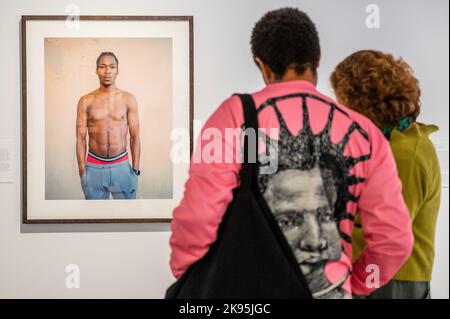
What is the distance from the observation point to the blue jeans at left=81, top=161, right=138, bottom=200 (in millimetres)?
2156

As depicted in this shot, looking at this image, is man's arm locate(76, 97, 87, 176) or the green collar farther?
man's arm locate(76, 97, 87, 176)

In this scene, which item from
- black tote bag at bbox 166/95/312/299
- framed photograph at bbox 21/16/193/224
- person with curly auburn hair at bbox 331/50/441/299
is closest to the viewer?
black tote bag at bbox 166/95/312/299

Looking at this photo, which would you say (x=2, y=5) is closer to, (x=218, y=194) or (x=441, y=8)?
(x=218, y=194)

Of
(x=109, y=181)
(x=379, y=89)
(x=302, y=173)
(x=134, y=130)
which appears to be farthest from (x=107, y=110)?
(x=302, y=173)

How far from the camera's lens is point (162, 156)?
2152 mm

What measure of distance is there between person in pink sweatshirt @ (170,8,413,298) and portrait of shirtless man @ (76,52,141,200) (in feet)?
3.60

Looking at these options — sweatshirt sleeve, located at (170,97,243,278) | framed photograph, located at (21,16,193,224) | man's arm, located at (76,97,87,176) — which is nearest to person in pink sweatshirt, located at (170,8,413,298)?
sweatshirt sleeve, located at (170,97,243,278)

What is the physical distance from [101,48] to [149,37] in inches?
7.5

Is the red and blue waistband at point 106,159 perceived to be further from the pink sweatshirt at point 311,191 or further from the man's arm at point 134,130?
the pink sweatshirt at point 311,191

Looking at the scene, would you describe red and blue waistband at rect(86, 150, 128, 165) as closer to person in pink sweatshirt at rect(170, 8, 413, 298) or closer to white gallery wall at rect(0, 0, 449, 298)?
white gallery wall at rect(0, 0, 449, 298)

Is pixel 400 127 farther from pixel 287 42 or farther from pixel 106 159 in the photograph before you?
pixel 106 159

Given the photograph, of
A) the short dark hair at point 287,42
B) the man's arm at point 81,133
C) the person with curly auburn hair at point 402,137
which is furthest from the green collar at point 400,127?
the man's arm at point 81,133
